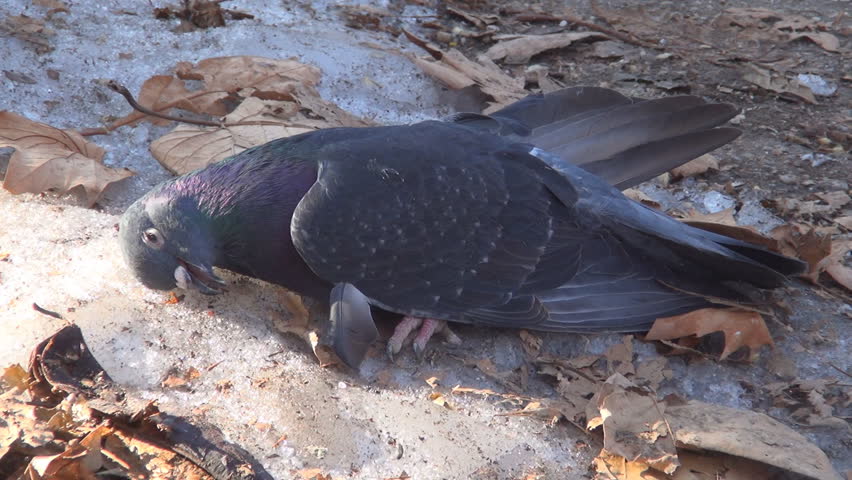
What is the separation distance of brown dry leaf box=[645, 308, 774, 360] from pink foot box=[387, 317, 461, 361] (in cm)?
82

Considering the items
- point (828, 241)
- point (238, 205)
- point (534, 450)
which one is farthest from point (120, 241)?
Result: point (828, 241)

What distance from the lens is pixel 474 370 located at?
3.16m

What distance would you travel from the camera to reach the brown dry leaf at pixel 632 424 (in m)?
2.61

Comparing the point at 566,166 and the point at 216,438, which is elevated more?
the point at 566,166

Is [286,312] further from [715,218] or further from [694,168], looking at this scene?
[694,168]

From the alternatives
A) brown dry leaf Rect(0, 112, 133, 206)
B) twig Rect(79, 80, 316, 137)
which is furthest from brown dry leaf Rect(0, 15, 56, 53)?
brown dry leaf Rect(0, 112, 133, 206)

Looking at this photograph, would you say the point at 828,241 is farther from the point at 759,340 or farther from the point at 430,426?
the point at 430,426

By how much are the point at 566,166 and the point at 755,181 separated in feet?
4.83

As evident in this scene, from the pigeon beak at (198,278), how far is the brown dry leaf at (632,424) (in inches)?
57.3

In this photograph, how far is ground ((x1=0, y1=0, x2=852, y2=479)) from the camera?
2701 millimetres

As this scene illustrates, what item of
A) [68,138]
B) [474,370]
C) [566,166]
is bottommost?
[474,370]

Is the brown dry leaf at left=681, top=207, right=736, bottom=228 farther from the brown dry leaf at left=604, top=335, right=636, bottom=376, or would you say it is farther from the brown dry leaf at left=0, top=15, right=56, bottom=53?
the brown dry leaf at left=0, top=15, right=56, bottom=53

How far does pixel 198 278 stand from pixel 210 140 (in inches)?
44.6

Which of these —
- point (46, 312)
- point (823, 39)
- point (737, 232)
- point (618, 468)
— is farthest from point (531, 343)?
point (823, 39)
